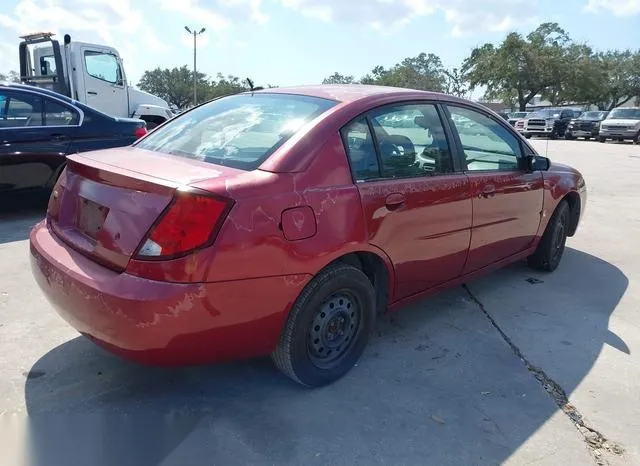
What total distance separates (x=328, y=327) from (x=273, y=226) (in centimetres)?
75

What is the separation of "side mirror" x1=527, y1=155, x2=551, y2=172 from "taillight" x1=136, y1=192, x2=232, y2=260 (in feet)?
9.37

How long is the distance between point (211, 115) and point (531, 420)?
2508mm

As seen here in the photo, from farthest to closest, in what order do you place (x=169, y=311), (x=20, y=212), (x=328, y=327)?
1. (x=20, y=212)
2. (x=328, y=327)
3. (x=169, y=311)

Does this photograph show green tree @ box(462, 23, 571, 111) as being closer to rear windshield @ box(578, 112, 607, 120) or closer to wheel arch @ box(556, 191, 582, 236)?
rear windshield @ box(578, 112, 607, 120)

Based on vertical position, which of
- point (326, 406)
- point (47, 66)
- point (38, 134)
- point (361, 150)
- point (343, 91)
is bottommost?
point (326, 406)

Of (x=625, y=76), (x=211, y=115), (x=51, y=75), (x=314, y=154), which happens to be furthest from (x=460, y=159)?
(x=625, y=76)

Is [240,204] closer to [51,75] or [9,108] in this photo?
[9,108]

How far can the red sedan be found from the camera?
226cm

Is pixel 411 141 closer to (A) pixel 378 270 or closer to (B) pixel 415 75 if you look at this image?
(A) pixel 378 270

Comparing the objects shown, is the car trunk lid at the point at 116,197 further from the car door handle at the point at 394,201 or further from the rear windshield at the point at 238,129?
the car door handle at the point at 394,201

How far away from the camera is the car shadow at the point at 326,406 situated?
92.9 inches

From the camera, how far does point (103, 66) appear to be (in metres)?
12.2

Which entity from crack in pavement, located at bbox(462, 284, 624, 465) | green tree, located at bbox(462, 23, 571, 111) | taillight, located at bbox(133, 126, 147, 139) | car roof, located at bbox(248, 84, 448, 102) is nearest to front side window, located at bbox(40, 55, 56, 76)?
taillight, located at bbox(133, 126, 147, 139)

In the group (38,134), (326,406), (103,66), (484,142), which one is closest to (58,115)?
(38,134)
